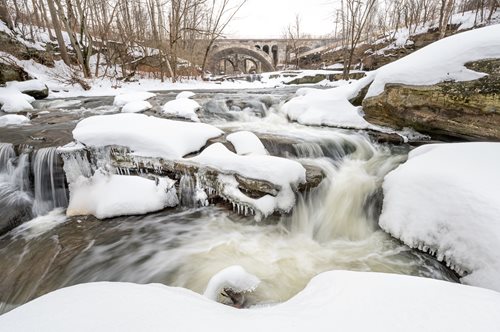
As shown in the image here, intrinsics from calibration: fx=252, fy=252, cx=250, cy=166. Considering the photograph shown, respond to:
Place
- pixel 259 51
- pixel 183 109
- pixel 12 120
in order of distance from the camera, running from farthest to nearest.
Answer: pixel 259 51
pixel 183 109
pixel 12 120

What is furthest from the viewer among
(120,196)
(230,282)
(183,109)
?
(183,109)

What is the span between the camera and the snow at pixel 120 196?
10.9ft

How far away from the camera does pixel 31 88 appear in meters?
8.21

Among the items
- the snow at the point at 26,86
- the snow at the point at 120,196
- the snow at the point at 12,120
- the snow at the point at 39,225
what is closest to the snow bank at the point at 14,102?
the snow at the point at 26,86

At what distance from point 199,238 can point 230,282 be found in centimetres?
131

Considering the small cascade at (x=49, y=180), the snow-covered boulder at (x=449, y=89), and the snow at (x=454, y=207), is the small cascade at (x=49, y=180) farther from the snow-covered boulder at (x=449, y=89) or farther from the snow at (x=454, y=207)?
the snow-covered boulder at (x=449, y=89)

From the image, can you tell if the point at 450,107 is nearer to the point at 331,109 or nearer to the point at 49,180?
the point at 331,109

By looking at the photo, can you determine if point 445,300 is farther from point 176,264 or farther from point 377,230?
point 176,264

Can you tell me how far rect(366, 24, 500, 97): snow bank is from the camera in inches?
144

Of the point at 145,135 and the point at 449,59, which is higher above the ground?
the point at 449,59

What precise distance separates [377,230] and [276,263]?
1.36m

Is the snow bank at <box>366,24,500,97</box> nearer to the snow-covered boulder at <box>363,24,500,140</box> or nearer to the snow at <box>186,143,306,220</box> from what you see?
the snow-covered boulder at <box>363,24,500,140</box>

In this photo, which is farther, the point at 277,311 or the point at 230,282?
the point at 230,282

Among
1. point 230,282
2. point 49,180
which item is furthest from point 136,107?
point 230,282
